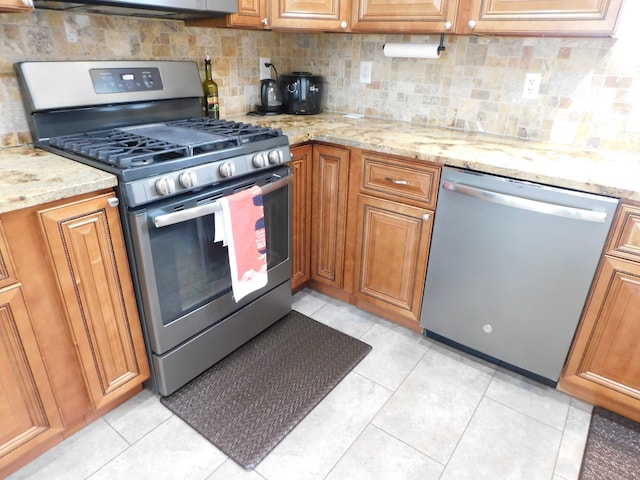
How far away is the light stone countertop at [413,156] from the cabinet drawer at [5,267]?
10cm

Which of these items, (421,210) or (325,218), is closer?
(421,210)

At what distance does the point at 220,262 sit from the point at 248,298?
10.3 inches

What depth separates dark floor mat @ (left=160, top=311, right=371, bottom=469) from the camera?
1511 millimetres

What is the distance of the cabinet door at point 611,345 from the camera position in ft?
4.76

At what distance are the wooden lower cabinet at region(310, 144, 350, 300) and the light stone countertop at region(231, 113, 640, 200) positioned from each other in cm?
11

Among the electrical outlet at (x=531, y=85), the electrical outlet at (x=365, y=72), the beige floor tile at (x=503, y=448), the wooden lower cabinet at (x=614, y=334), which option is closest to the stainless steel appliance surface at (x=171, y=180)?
the electrical outlet at (x=365, y=72)

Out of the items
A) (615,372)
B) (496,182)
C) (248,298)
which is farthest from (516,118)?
(248,298)

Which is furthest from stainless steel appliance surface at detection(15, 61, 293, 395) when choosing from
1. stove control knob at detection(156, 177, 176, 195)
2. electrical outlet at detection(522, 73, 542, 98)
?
electrical outlet at detection(522, 73, 542, 98)

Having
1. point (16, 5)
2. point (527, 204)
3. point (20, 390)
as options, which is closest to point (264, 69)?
point (16, 5)

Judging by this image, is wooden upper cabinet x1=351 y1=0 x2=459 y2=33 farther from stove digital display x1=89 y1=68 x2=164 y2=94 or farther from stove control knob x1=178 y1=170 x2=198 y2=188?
stove control knob x1=178 y1=170 x2=198 y2=188

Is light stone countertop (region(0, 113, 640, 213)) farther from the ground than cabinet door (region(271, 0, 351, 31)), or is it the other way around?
cabinet door (region(271, 0, 351, 31))

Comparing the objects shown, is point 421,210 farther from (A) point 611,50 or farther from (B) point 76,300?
(B) point 76,300

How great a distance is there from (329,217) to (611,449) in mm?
1453

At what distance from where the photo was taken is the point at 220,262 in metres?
1.67
